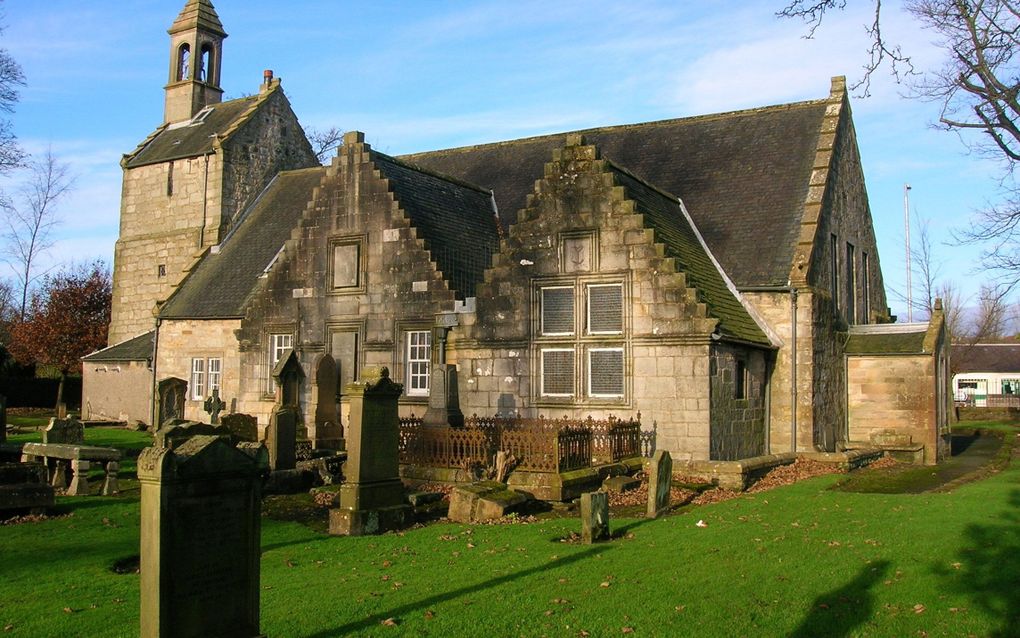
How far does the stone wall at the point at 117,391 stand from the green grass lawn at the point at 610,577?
22619mm

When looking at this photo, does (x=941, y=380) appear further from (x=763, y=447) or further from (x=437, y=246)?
(x=437, y=246)

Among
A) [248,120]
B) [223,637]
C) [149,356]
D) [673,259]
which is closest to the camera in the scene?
[223,637]

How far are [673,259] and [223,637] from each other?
580 inches

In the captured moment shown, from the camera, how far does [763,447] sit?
74.5 feet

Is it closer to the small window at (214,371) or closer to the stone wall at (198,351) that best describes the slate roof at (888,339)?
the stone wall at (198,351)

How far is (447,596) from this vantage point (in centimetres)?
937

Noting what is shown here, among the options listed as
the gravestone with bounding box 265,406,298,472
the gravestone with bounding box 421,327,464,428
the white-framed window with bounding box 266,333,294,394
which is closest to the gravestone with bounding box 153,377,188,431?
the white-framed window with bounding box 266,333,294,394

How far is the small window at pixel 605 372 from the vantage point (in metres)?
20.7

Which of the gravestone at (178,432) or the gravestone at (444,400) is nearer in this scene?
the gravestone at (178,432)

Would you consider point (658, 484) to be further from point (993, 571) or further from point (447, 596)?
point (447, 596)

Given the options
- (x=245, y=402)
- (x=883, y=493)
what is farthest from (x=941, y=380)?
(x=245, y=402)

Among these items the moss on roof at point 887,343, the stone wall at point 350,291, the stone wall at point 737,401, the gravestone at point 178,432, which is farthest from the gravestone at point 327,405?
the moss on roof at point 887,343

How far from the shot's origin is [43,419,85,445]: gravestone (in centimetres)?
1838

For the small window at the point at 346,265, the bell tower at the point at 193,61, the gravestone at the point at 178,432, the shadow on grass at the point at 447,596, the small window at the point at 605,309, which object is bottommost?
the shadow on grass at the point at 447,596
